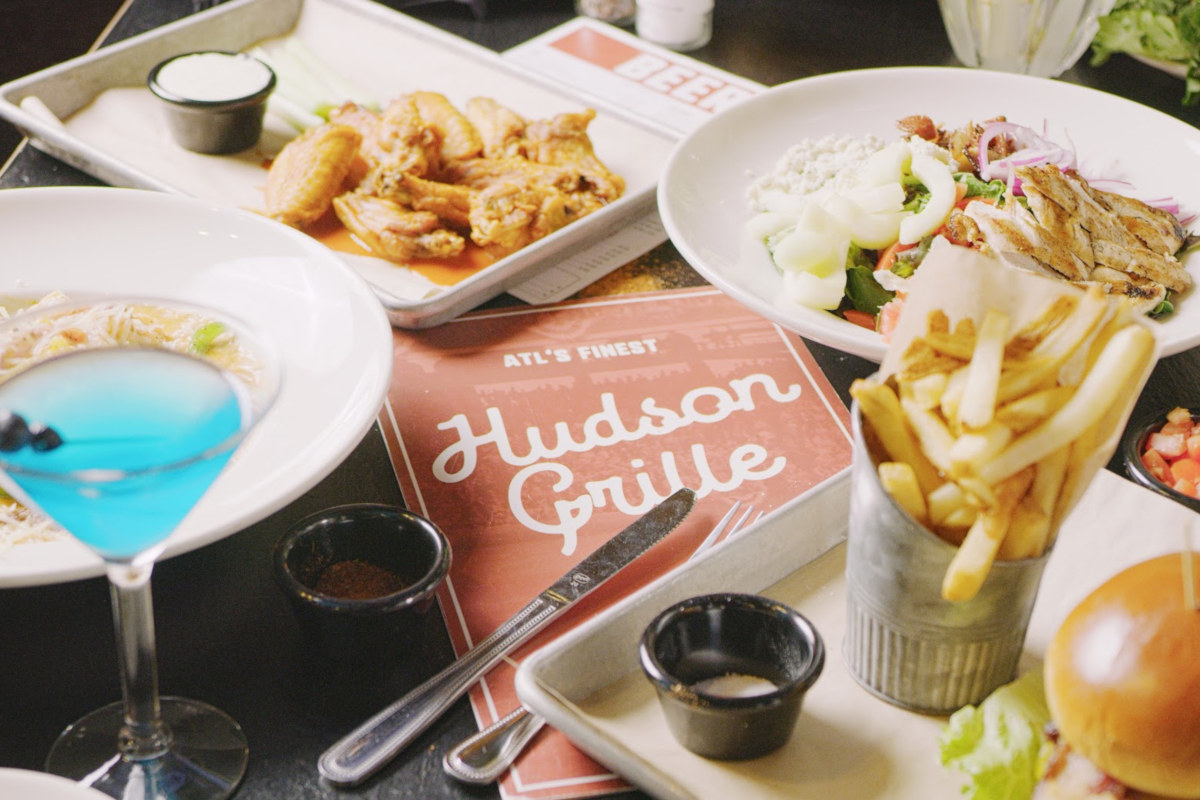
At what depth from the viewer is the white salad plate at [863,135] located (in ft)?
6.07

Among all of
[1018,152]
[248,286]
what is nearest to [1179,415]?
[1018,152]

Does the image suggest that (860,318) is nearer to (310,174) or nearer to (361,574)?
(361,574)

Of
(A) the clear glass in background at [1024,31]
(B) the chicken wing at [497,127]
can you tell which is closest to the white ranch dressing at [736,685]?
(B) the chicken wing at [497,127]

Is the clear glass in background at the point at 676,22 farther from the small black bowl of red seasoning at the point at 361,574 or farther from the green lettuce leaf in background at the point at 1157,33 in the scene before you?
the small black bowl of red seasoning at the point at 361,574

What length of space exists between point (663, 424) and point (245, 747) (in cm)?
75

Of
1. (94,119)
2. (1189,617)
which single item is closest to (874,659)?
(1189,617)

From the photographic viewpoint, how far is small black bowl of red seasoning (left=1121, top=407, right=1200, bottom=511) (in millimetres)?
1442

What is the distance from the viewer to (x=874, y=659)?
1183mm

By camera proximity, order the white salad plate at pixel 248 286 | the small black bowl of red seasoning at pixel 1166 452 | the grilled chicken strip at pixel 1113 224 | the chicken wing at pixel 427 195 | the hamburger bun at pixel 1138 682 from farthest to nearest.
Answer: the chicken wing at pixel 427 195 < the grilled chicken strip at pixel 1113 224 < the small black bowl of red seasoning at pixel 1166 452 < the white salad plate at pixel 248 286 < the hamburger bun at pixel 1138 682

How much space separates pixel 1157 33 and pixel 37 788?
2.92m

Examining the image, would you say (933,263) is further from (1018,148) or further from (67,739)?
(1018,148)

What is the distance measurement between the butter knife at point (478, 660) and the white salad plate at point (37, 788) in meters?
0.26

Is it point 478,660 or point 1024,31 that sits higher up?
point 1024,31

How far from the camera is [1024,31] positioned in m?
2.78
